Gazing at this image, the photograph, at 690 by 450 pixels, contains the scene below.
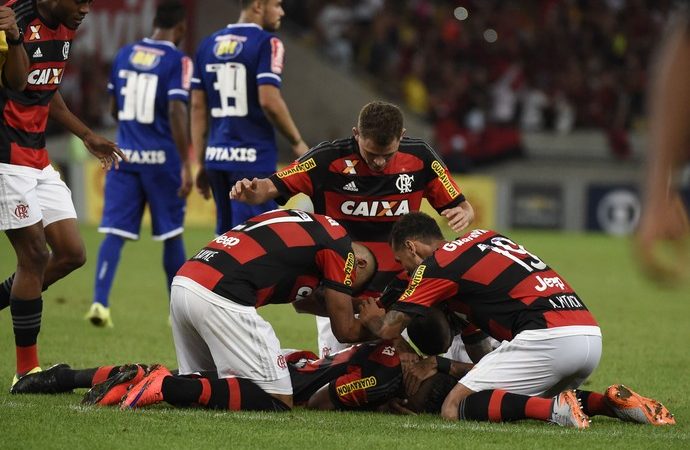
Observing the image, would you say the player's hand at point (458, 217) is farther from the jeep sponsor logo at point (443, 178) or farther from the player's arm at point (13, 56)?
Result: the player's arm at point (13, 56)

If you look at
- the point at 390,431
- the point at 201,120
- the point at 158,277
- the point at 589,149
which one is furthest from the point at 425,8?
the point at 390,431

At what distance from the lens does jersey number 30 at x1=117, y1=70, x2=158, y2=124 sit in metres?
9.42

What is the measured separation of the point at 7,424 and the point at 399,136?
2.62 metres

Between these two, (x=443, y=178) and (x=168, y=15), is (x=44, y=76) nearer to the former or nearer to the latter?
(x=443, y=178)

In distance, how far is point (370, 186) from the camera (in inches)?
277

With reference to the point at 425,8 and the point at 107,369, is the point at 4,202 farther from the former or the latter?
the point at 425,8

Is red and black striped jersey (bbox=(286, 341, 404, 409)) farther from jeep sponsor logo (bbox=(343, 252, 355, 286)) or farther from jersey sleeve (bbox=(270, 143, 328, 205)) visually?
jersey sleeve (bbox=(270, 143, 328, 205))

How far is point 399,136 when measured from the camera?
253 inches

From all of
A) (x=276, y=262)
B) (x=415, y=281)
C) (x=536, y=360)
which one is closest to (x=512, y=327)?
(x=536, y=360)

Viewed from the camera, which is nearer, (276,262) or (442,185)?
(276,262)

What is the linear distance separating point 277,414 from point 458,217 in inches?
66.3

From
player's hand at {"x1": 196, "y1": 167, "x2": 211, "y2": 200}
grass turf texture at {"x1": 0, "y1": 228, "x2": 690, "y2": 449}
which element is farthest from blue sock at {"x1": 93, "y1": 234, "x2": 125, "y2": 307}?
player's hand at {"x1": 196, "y1": 167, "x2": 211, "y2": 200}

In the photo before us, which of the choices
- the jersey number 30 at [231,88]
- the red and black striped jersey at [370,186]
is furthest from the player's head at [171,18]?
the red and black striped jersey at [370,186]

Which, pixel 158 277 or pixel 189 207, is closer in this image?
pixel 158 277
